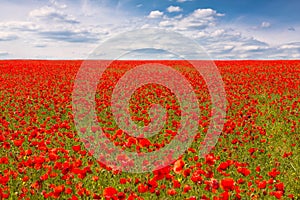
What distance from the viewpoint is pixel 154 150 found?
6.43 m

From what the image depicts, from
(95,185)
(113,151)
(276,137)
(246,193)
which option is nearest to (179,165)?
(246,193)

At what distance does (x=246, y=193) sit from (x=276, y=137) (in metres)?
3.75

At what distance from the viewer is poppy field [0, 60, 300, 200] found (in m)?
4.26

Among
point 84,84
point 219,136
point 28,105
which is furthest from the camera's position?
point 84,84

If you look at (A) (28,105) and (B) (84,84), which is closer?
(A) (28,105)

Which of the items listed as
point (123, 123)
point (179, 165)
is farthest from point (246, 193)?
point (123, 123)

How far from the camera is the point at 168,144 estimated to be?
7168mm

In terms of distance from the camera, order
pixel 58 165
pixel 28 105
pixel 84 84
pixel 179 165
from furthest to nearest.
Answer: pixel 84 84
pixel 28 105
pixel 58 165
pixel 179 165

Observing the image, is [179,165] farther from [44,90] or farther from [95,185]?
[44,90]

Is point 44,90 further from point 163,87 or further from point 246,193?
point 246,193

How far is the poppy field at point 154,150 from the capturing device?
4258 mm

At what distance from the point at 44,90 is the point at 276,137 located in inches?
402

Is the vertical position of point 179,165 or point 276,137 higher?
point 179,165

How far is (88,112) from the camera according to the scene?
10203 mm
